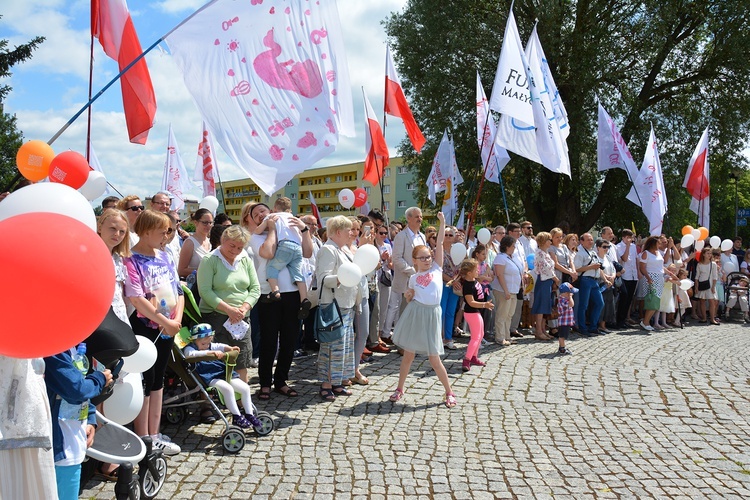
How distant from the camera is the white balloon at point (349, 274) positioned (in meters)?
5.93

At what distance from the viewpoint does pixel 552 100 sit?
34.8 feet

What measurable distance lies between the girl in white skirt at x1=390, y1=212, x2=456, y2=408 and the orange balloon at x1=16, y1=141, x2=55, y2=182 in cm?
391

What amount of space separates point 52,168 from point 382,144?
686 cm

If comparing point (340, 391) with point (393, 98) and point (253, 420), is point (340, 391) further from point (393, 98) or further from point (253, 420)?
point (393, 98)

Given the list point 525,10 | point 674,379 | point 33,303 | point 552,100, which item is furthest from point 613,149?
point 33,303

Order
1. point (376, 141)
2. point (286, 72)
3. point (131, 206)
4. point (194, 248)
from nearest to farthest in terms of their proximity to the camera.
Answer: point (286, 72) → point (131, 206) → point (194, 248) → point (376, 141)

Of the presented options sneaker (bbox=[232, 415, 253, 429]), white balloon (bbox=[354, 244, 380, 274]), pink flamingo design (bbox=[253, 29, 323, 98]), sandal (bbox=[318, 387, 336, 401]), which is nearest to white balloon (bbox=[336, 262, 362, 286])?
white balloon (bbox=[354, 244, 380, 274])

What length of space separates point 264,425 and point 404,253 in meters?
3.88

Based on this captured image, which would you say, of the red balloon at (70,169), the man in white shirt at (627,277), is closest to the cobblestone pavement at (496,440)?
the red balloon at (70,169)

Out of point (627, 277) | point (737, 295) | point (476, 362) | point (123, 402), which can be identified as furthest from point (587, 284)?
point (123, 402)

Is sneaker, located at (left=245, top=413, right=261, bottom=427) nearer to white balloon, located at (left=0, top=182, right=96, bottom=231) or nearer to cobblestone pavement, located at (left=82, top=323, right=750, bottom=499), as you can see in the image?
cobblestone pavement, located at (left=82, top=323, right=750, bottom=499)

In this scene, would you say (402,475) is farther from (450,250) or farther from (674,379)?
(450,250)

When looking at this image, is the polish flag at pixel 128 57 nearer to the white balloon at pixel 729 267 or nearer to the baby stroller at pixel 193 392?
the baby stroller at pixel 193 392

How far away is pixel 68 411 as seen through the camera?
111 inches
